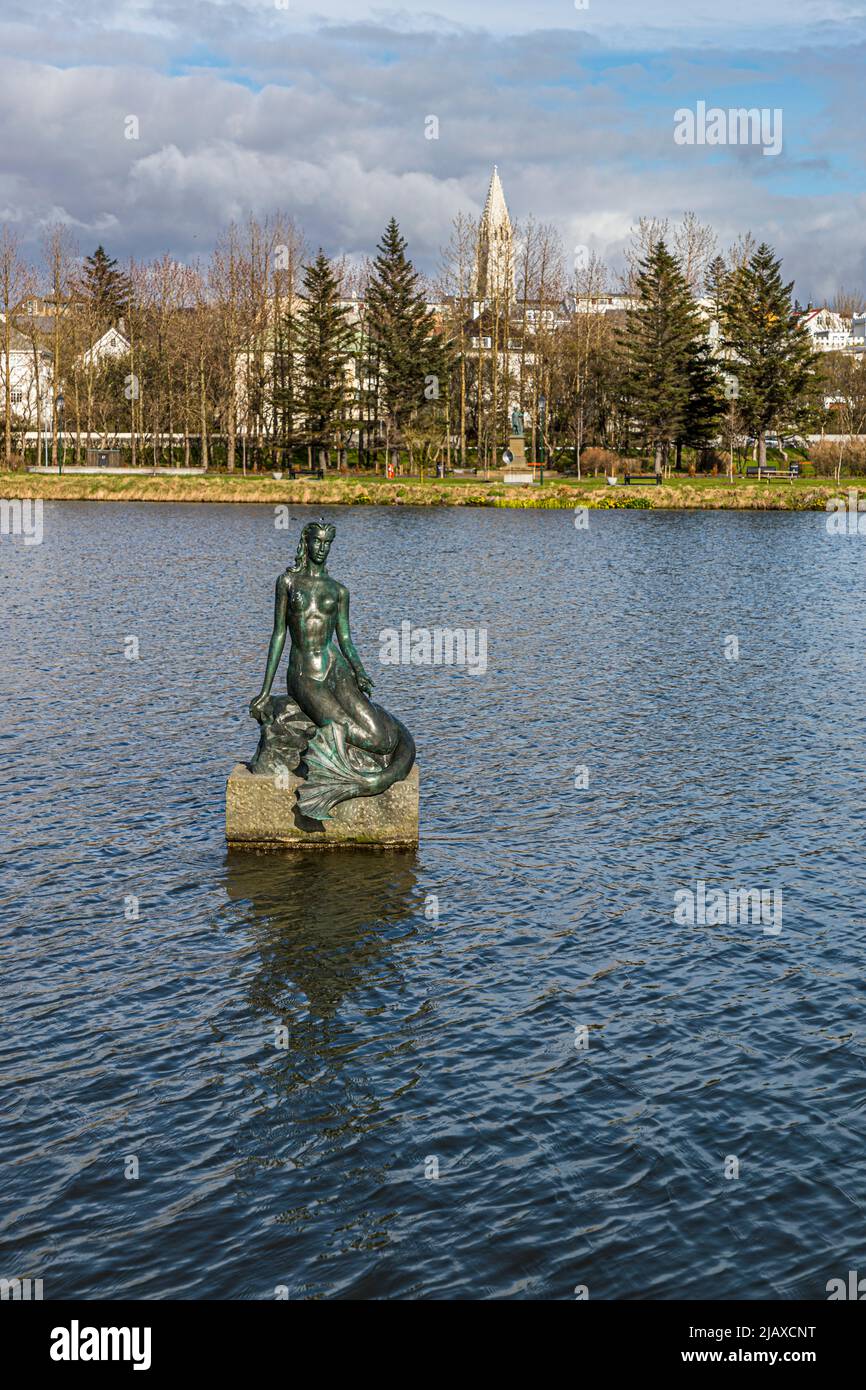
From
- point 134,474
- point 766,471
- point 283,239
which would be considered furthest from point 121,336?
point 766,471

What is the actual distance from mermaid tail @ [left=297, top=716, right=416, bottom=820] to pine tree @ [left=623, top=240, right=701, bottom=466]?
7966 cm

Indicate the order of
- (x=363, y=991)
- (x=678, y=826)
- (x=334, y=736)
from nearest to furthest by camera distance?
1. (x=363, y=991)
2. (x=334, y=736)
3. (x=678, y=826)

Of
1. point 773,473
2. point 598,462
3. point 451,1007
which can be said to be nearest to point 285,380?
point 598,462

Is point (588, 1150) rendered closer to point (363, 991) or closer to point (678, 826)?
point (363, 991)

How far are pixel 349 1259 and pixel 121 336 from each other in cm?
12363

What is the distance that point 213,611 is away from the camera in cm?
3662

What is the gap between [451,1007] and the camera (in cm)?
1270

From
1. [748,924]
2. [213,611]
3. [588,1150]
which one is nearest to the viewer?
[588,1150]

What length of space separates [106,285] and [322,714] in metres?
134

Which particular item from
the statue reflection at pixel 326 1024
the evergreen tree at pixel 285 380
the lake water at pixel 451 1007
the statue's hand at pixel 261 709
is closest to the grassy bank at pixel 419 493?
the evergreen tree at pixel 285 380

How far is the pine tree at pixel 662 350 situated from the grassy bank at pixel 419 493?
10323mm

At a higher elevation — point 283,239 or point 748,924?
point 283,239

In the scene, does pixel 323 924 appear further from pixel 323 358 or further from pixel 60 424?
pixel 60 424

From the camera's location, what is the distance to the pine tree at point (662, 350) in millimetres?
93438
